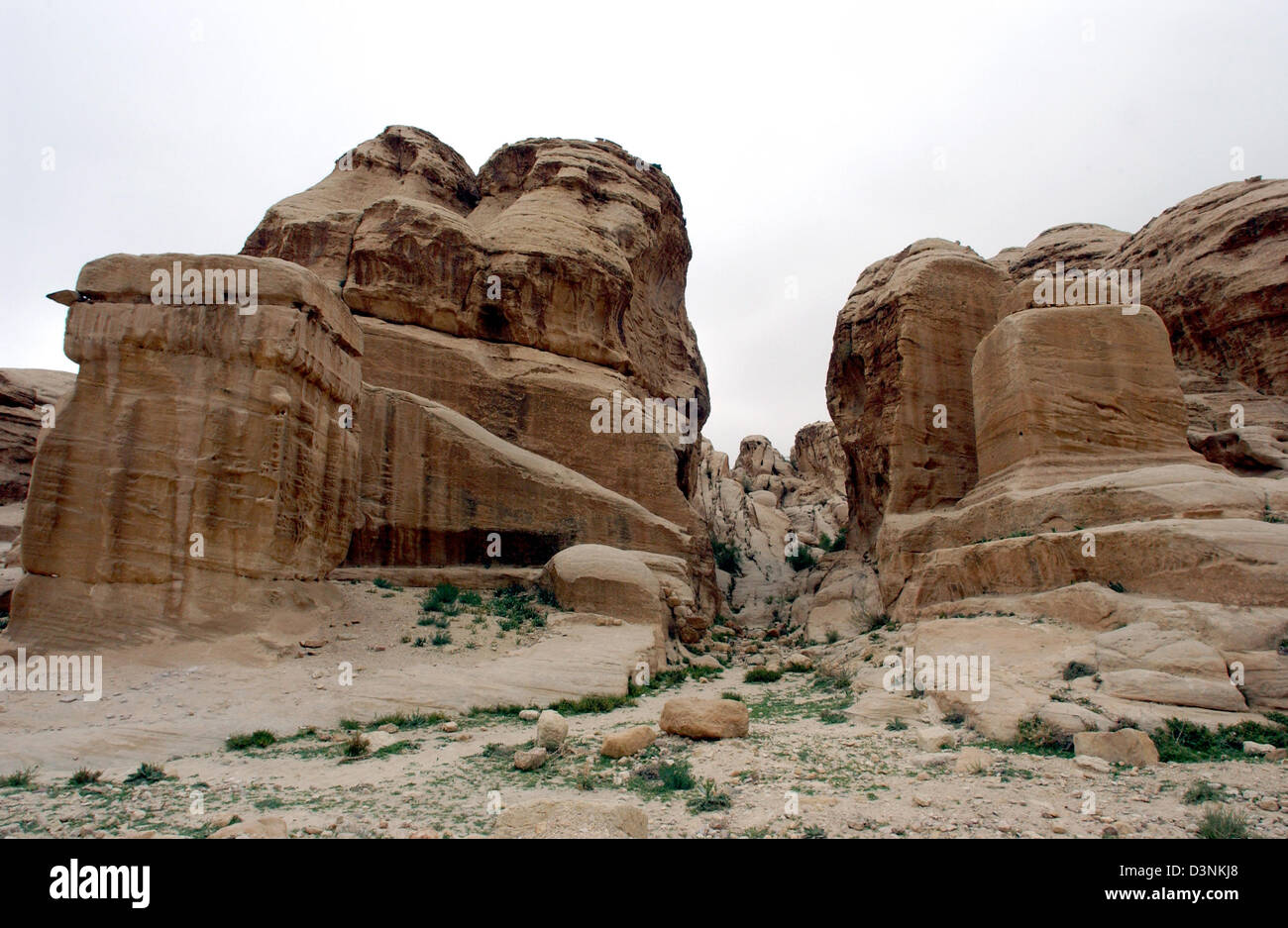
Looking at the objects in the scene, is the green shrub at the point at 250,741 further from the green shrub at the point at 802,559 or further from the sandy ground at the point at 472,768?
the green shrub at the point at 802,559

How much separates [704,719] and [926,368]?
14877mm

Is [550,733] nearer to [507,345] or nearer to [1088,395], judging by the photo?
[1088,395]

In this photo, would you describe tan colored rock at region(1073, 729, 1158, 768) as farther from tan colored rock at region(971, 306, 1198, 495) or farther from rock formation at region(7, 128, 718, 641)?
rock formation at region(7, 128, 718, 641)

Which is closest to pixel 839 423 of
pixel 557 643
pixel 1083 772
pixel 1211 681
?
pixel 557 643

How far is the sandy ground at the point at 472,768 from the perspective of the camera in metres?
5.39

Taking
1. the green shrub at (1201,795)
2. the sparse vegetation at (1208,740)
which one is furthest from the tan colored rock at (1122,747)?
the green shrub at (1201,795)

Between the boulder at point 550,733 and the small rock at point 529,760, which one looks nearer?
the small rock at point 529,760

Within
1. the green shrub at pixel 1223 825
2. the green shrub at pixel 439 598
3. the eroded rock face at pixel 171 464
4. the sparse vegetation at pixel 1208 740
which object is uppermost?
the eroded rock face at pixel 171 464

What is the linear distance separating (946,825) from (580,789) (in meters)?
3.04

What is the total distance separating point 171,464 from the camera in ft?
38.1

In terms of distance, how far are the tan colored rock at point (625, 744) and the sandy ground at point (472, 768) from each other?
175mm

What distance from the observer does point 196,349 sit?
39.8 ft

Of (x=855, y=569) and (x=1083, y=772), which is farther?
(x=855, y=569)

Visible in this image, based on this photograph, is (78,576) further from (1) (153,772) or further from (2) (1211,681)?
(2) (1211,681)
